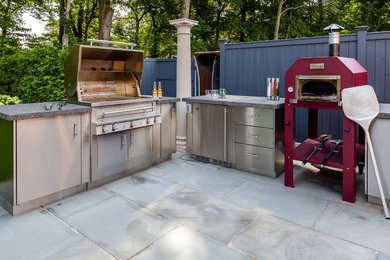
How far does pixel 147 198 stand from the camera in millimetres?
3000

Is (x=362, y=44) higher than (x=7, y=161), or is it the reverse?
(x=362, y=44)

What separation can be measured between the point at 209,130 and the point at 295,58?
1965mm

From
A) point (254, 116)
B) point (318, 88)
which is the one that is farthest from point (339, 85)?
point (254, 116)

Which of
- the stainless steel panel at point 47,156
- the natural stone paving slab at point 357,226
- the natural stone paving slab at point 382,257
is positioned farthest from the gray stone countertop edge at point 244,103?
the natural stone paving slab at point 382,257

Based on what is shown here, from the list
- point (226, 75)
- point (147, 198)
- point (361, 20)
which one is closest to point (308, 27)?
point (361, 20)

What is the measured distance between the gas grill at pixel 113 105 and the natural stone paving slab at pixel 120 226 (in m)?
Result: 0.64

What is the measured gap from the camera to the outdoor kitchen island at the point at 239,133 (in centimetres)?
350

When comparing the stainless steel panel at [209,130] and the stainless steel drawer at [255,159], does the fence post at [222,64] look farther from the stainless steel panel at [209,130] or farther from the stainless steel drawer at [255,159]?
the stainless steel drawer at [255,159]

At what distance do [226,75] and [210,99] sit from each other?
1.63 meters

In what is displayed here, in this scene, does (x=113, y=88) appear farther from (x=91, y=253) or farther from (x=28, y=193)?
(x=91, y=253)

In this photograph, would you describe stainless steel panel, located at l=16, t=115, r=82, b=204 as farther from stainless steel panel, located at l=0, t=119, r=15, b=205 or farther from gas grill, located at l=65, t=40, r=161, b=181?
gas grill, located at l=65, t=40, r=161, b=181

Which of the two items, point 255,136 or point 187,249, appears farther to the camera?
point 255,136

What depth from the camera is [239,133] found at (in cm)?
375

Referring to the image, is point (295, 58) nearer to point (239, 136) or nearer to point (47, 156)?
point (239, 136)
